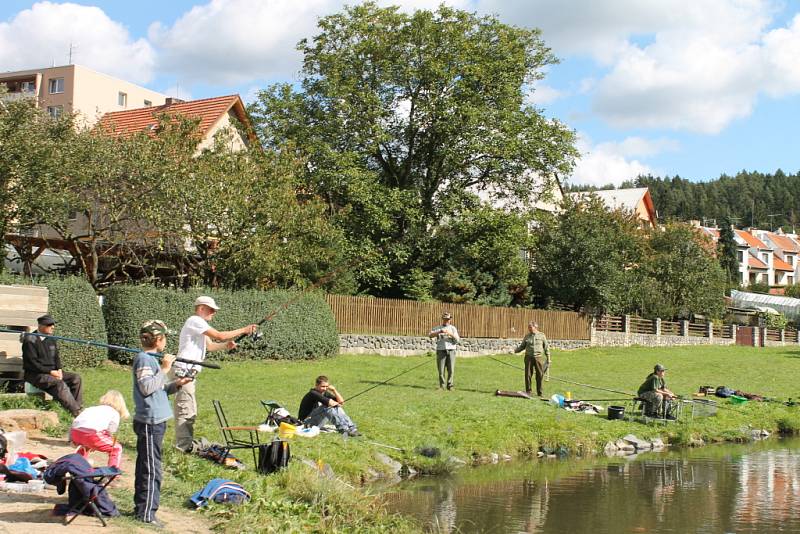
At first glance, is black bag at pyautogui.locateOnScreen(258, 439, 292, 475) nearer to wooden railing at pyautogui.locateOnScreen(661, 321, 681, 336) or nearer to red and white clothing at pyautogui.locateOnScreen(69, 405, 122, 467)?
red and white clothing at pyautogui.locateOnScreen(69, 405, 122, 467)

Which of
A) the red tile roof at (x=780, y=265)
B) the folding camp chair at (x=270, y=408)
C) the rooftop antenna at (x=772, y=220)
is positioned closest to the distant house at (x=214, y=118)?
the folding camp chair at (x=270, y=408)

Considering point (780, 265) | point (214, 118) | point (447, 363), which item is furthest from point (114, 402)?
point (780, 265)

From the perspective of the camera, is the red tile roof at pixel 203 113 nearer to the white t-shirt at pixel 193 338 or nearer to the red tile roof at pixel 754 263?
the white t-shirt at pixel 193 338

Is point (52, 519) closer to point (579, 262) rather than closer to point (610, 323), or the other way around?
point (579, 262)

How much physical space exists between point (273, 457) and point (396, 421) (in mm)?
5160

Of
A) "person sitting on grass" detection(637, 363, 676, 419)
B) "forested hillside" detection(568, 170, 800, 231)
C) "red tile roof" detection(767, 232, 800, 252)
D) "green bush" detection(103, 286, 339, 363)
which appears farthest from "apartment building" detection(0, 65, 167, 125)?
"forested hillside" detection(568, 170, 800, 231)

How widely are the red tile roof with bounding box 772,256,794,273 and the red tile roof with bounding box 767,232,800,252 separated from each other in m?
2.38

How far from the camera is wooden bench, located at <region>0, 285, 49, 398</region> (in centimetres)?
1405

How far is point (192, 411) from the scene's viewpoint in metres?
11.0

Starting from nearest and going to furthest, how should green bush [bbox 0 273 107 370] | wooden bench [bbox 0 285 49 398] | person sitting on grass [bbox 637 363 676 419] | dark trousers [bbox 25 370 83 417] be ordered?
dark trousers [bbox 25 370 83 417], wooden bench [bbox 0 285 49 398], person sitting on grass [bbox 637 363 676 419], green bush [bbox 0 273 107 370]

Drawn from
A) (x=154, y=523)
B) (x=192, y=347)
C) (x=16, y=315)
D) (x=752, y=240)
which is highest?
(x=752, y=240)

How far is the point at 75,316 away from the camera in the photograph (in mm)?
20375

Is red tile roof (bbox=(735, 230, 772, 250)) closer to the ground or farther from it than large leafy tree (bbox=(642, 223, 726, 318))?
farther from it

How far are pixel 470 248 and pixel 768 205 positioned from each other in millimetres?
159351
